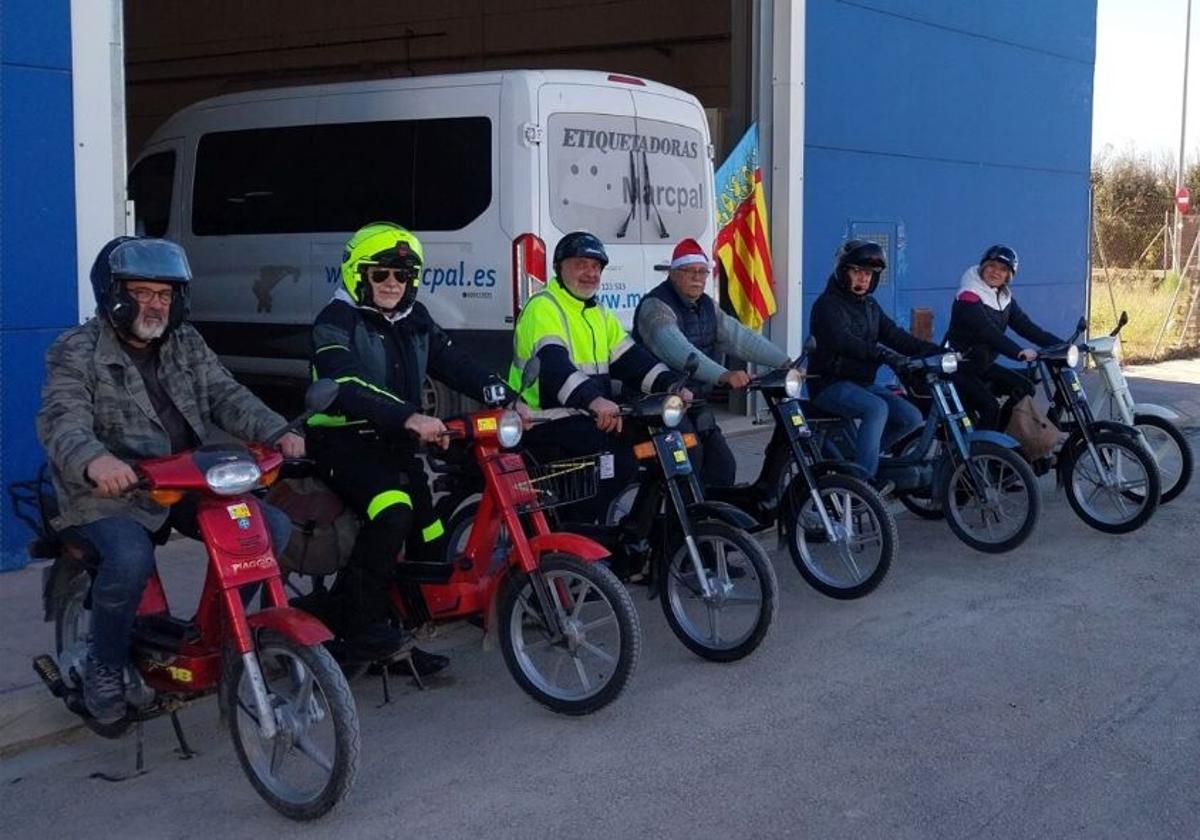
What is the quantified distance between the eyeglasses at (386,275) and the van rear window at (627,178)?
4.04 meters

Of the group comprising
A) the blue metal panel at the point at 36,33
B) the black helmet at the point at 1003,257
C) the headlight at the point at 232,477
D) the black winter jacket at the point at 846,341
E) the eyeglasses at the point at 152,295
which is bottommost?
the headlight at the point at 232,477

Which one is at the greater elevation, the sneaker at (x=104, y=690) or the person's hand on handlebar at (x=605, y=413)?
the person's hand on handlebar at (x=605, y=413)

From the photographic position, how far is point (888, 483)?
7719 mm

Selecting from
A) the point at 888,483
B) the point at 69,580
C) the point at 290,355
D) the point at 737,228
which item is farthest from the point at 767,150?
the point at 69,580

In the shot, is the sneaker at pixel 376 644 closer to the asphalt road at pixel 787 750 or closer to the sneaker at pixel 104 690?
the asphalt road at pixel 787 750

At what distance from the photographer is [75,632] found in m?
5.02

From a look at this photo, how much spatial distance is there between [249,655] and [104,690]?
2.24 feet

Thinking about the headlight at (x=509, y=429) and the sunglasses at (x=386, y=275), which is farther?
the sunglasses at (x=386, y=275)

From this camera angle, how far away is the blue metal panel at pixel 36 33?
693cm

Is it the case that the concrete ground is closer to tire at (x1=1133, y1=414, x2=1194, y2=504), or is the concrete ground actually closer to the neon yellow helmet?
the neon yellow helmet

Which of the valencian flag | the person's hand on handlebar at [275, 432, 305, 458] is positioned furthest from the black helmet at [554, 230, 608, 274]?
the valencian flag

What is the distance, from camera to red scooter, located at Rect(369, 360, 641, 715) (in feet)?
16.6

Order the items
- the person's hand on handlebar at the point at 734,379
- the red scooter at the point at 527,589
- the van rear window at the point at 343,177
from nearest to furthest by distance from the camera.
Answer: the red scooter at the point at 527,589, the person's hand on handlebar at the point at 734,379, the van rear window at the point at 343,177

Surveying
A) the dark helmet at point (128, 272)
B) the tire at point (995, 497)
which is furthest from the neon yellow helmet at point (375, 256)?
the tire at point (995, 497)
